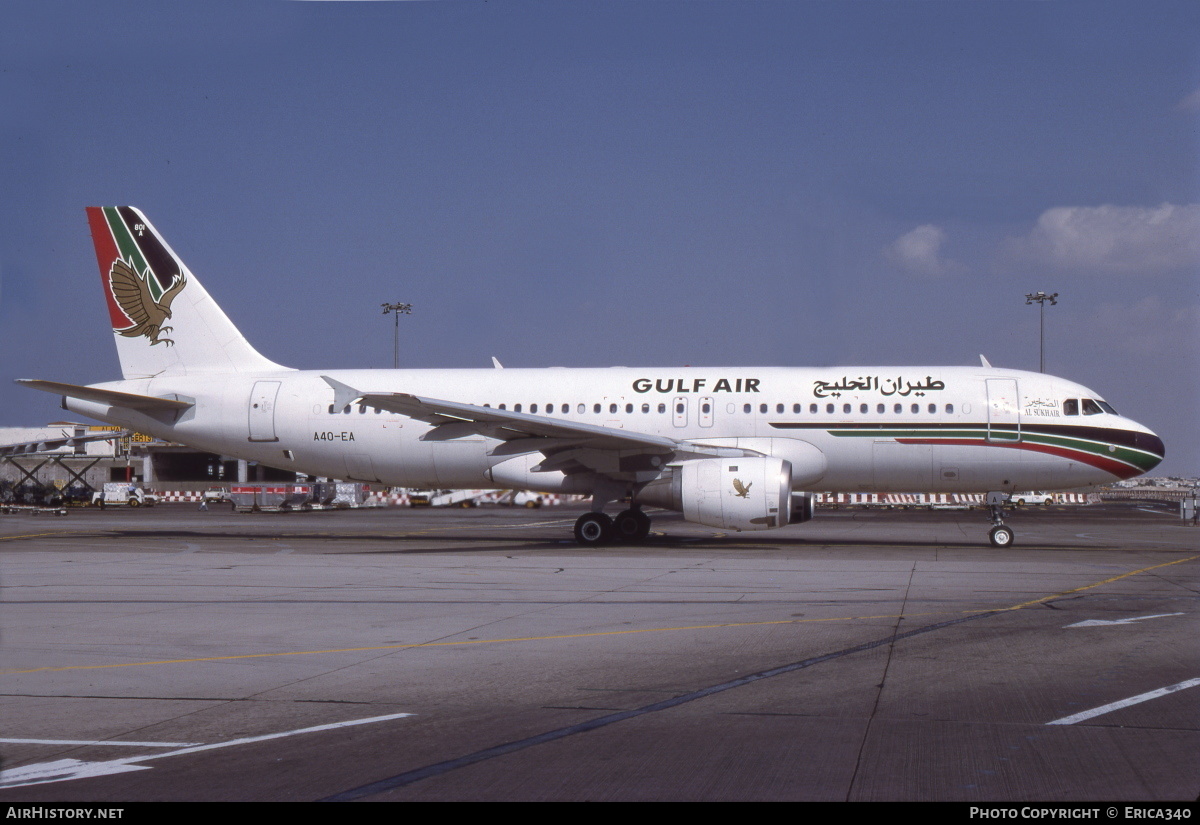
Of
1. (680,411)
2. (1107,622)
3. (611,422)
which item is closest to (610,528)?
(611,422)

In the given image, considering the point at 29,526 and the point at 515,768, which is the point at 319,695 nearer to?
the point at 515,768

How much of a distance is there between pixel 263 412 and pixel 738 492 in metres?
11.1

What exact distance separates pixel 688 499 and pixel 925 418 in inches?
206

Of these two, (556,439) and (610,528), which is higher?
(556,439)

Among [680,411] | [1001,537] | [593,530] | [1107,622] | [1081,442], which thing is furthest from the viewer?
[680,411]

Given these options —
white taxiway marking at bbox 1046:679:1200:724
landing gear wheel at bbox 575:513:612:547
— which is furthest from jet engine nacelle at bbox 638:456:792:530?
white taxiway marking at bbox 1046:679:1200:724

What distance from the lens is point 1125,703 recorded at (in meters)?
7.19

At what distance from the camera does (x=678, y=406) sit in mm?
22625

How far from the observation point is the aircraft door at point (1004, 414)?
69.7 ft

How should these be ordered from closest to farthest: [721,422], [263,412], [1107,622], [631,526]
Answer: [1107,622] → [721,422] → [631,526] → [263,412]

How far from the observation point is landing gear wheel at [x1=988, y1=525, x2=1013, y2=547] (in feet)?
70.7

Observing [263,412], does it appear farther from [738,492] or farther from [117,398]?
[738,492]

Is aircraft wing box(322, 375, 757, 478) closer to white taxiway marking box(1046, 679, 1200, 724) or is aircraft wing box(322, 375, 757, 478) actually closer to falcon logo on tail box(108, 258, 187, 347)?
falcon logo on tail box(108, 258, 187, 347)

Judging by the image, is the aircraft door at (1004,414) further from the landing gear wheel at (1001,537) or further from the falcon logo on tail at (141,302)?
the falcon logo on tail at (141,302)
